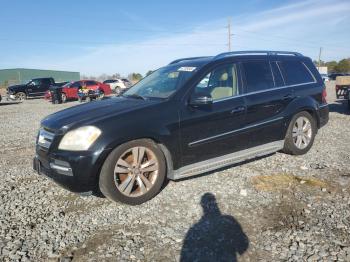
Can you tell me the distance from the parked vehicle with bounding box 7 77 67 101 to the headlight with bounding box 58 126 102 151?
26.1 m

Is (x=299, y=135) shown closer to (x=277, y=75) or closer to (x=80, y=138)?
(x=277, y=75)

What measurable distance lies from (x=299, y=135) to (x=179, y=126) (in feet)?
8.86

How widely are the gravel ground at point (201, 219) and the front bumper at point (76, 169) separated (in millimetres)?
364

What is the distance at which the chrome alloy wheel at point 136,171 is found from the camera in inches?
162

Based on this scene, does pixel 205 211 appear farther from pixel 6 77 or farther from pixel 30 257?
pixel 6 77

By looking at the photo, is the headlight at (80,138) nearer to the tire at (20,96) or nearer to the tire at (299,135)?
the tire at (299,135)

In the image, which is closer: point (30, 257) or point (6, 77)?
point (30, 257)

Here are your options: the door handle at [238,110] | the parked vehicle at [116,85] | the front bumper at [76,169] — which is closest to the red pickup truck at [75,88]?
the parked vehicle at [116,85]

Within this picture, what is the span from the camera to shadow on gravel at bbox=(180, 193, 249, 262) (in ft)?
9.98

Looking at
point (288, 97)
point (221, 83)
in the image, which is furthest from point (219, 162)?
point (288, 97)

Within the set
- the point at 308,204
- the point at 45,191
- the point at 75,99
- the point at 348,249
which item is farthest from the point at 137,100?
the point at 75,99

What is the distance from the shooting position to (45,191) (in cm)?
485

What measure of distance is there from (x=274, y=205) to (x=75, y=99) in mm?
23893

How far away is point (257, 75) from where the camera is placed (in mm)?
5477
